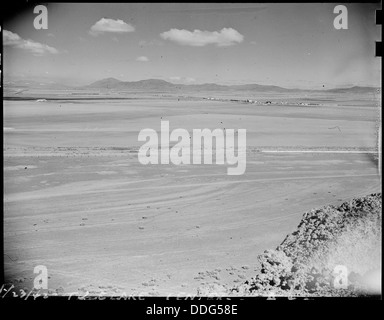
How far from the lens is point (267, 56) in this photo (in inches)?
82.2

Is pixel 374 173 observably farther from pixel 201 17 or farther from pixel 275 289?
pixel 201 17

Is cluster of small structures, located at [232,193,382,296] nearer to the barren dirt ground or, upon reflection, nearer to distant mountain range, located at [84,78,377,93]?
the barren dirt ground

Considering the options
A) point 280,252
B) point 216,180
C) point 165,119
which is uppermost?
point 165,119

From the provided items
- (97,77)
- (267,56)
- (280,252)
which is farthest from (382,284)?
(97,77)

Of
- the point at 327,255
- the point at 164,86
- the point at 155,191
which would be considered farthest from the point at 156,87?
the point at 327,255

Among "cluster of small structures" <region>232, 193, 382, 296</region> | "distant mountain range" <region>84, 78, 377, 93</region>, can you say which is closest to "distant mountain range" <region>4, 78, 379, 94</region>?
"distant mountain range" <region>84, 78, 377, 93</region>

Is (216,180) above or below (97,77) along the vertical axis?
below

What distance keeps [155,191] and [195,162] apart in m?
0.21

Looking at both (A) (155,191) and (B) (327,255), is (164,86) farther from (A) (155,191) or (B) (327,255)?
(B) (327,255)

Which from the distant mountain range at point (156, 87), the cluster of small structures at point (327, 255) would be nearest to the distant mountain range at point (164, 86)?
the distant mountain range at point (156, 87)

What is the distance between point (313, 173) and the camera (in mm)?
2109

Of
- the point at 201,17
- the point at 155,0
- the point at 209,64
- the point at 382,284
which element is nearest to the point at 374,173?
the point at 382,284

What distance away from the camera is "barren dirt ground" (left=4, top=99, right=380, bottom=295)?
2.06 metres
